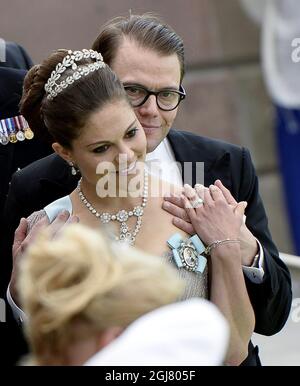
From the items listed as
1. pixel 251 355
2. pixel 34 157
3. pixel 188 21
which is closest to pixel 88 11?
pixel 188 21

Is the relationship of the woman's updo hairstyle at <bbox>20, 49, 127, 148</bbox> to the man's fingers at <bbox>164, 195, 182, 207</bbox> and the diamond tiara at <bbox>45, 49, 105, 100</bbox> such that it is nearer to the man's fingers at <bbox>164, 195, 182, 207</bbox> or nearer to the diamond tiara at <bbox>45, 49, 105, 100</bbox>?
the diamond tiara at <bbox>45, 49, 105, 100</bbox>

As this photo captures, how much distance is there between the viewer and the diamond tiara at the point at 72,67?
2442 millimetres

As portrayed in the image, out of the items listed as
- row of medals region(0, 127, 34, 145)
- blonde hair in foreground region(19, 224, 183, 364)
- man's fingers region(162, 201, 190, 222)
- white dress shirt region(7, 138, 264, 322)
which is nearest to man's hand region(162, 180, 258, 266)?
man's fingers region(162, 201, 190, 222)

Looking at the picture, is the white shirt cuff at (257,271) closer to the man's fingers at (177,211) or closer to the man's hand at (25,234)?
the man's fingers at (177,211)

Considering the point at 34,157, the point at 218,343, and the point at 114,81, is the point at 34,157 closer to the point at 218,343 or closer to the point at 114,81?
the point at 114,81

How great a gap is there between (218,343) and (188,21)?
4.74 metres

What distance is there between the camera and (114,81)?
2447 millimetres

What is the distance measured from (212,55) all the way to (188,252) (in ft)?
13.1

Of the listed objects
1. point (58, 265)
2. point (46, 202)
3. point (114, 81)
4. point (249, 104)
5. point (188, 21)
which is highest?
point (58, 265)

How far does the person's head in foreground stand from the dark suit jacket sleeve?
3.00ft

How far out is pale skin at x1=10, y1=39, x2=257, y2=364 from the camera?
94.3 inches

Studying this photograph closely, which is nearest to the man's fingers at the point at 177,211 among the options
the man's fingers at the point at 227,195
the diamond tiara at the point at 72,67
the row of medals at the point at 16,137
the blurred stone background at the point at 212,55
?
the man's fingers at the point at 227,195

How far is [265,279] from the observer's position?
8.21 ft

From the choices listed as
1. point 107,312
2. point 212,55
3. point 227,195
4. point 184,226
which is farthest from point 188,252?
point 212,55
